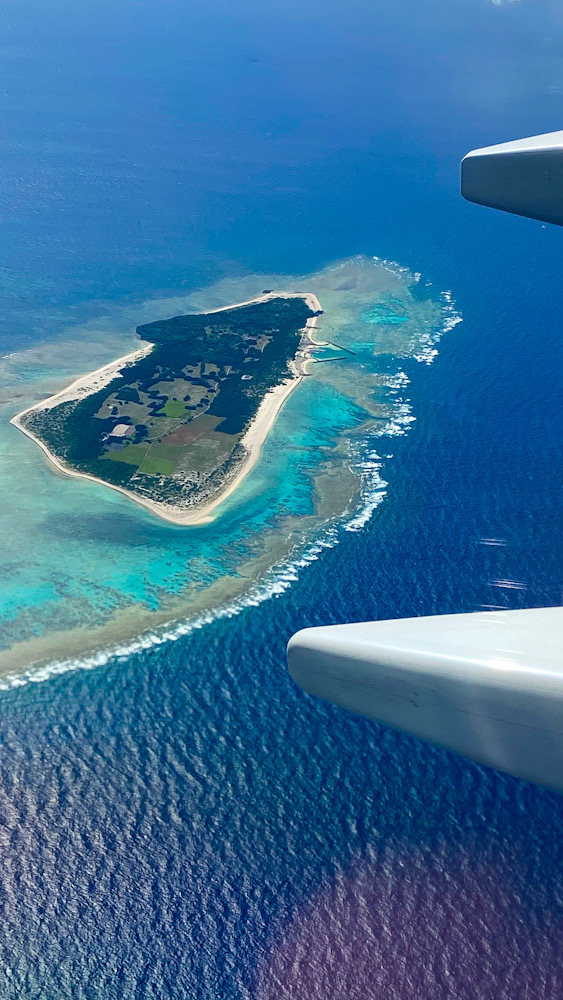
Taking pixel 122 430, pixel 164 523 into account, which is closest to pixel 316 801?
pixel 164 523

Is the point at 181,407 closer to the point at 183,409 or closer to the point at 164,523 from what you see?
the point at 183,409

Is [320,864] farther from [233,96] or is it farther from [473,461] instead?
[233,96]

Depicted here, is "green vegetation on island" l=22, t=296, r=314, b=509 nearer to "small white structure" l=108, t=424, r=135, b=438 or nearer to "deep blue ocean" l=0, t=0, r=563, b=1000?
"small white structure" l=108, t=424, r=135, b=438

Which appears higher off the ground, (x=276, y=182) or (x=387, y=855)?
(x=276, y=182)

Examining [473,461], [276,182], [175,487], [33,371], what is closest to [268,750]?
[175,487]

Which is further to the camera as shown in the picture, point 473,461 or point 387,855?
point 473,461

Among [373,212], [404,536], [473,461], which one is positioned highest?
[373,212]
